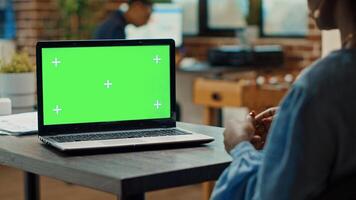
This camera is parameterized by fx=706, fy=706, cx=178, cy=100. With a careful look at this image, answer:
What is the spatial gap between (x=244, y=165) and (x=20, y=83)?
1.44 m

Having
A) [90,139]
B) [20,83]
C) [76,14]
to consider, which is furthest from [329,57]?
[76,14]

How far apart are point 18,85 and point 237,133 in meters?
1.30

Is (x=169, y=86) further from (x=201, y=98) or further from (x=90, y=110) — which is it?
(x=201, y=98)

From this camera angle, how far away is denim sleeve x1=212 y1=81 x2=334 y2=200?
1.25 meters

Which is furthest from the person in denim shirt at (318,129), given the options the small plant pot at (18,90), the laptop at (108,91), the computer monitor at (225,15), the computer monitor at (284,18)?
the computer monitor at (225,15)

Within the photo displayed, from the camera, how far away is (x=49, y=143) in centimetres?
186

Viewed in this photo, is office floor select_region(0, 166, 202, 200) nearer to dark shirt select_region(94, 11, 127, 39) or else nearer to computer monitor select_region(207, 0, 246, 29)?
dark shirt select_region(94, 11, 127, 39)

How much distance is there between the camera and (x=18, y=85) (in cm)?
267

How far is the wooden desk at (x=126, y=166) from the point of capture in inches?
60.5

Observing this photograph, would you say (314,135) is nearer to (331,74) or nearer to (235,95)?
(331,74)

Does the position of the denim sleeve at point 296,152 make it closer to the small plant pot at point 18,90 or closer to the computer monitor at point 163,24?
the small plant pot at point 18,90

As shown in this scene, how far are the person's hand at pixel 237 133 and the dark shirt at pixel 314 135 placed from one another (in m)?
0.26

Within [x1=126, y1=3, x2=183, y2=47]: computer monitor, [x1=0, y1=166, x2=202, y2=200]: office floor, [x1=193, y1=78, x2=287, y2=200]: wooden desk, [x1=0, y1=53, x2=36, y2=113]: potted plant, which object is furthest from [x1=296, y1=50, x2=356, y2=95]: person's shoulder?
[x1=126, y1=3, x2=183, y2=47]: computer monitor

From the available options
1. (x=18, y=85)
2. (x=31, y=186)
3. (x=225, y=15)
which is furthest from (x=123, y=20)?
(x=31, y=186)
